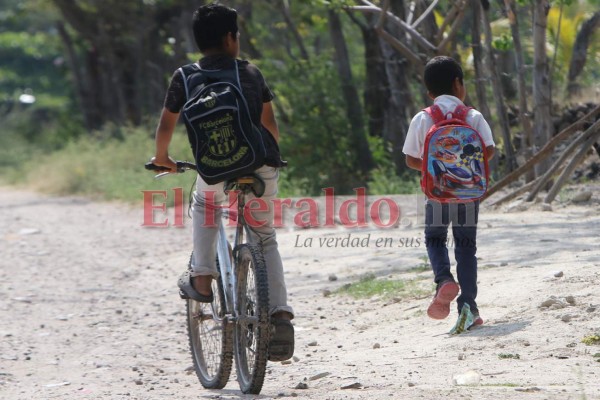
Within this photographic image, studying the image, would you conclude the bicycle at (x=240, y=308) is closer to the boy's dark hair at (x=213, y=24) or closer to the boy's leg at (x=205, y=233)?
the boy's leg at (x=205, y=233)

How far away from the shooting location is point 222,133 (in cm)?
521

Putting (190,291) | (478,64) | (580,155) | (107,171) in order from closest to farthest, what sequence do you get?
(190,291) < (580,155) < (478,64) < (107,171)

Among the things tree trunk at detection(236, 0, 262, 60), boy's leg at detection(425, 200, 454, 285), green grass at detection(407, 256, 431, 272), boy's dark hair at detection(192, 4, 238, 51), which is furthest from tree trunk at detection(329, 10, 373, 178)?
boy's dark hair at detection(192, 4, 238, 51)

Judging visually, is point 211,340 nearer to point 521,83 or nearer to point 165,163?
point 165,163

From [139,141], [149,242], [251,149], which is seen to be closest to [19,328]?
[251,149]

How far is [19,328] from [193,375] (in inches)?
86.1

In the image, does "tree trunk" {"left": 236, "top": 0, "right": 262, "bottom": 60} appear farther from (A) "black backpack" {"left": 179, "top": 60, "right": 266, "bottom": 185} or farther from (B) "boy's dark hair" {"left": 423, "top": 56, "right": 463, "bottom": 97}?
(A) "black backpack" {"left": 179, "top": 60, "right": 266, "bottom": 185}

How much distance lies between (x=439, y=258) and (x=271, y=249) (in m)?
1.23

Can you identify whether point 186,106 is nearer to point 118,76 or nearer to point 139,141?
point 139,141

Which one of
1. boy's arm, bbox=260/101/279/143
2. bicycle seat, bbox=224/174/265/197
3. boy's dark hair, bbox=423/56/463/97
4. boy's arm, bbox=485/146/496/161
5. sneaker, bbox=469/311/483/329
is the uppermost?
boy's dark hair, bbox=423/56/463/97

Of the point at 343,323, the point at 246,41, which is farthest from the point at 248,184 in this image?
the point at 246,41

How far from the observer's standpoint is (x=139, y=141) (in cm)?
2427

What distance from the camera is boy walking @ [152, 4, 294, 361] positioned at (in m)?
5.36

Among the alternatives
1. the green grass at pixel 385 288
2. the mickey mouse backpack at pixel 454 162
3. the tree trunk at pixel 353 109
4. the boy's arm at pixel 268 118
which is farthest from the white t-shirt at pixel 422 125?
the tree trunk at pixel 353 109
